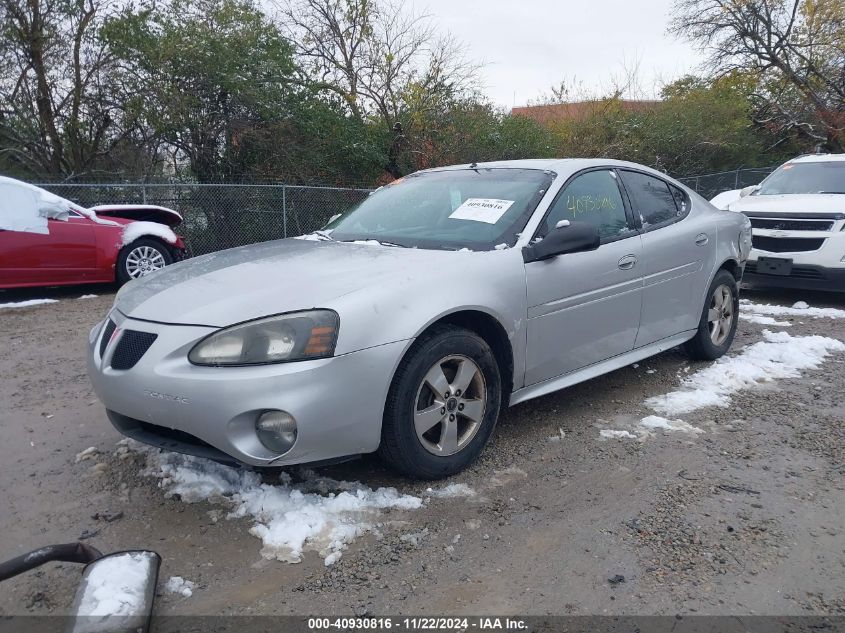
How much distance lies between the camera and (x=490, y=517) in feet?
9.95

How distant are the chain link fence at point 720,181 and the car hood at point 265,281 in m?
15.7

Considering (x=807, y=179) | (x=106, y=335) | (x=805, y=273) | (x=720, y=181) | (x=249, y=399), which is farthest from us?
(x=720, y=181)

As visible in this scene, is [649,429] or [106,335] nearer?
[106,335]

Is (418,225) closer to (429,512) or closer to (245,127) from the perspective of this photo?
(429,512)

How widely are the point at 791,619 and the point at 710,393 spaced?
7.89ft

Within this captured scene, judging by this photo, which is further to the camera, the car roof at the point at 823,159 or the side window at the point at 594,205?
the car roof at the point at 823,159

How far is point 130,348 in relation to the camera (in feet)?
Result: 10.00

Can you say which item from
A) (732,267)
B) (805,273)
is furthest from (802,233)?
(732,267)

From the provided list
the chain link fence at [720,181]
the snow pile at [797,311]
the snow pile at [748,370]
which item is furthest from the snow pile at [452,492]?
the chain link fence at [720,181]

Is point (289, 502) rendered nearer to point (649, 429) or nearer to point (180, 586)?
point (180, 586)

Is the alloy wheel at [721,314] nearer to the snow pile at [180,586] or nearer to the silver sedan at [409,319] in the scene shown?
the silver sedan at [409,319]

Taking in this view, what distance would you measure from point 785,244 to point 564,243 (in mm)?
5423

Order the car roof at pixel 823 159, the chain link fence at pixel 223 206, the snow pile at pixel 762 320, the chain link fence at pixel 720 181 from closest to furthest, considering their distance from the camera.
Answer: the snow pile at pixel 762 320, the car roof at pixel 823 159, the chain link fence at pixel 223 206, the chain link fence at pixel 720 181

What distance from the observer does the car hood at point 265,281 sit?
116 inches
